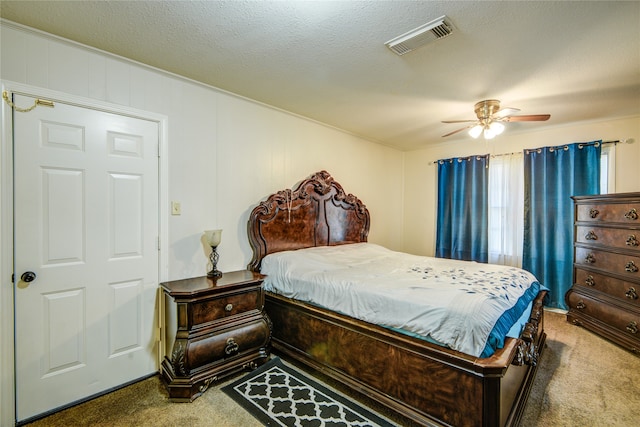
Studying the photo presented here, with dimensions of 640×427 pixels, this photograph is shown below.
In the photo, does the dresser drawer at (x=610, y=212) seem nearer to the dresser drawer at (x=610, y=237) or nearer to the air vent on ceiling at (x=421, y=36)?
the dresser drawer at (x=610, y=237)

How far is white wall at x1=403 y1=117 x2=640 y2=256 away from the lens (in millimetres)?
3467

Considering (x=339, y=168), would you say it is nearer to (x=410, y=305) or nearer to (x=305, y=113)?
(x=305, y=113)

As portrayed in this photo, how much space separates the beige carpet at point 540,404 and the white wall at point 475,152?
2337 millimetres

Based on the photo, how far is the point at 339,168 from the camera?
415 centimetres

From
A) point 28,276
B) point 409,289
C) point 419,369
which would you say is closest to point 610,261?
point 409,289

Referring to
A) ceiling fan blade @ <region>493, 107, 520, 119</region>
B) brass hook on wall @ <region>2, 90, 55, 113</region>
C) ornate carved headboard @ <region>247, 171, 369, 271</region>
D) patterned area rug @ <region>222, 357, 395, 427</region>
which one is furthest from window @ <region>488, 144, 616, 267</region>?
brass hook on wall @ <region>2, 90, 55, 113</region>

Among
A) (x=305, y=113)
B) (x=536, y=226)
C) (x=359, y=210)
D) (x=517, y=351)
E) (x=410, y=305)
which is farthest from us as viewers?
(x=359, y=210)

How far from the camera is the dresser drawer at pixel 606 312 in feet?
8.80

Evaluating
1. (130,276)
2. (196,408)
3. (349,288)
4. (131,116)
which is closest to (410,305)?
(349,288)

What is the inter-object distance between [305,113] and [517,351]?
2990 mm

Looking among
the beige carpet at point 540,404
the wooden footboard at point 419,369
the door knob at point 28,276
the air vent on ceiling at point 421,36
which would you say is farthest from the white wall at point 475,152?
the door knob at point 28,276

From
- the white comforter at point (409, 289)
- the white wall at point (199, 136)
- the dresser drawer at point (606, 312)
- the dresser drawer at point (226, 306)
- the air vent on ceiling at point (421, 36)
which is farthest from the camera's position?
the dresser drawer at point (606, 312)

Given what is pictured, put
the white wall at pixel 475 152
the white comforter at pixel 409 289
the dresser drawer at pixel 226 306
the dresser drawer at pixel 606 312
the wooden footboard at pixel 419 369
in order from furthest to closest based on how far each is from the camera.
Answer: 1. the white wall at pixel 475 152
2. the dresser drawer at pixel 606 312
3. the dresser drawer at pixel 226 306
4. the white comforter at pixel 409 289
5. the wooden footboard at pixel 419 369

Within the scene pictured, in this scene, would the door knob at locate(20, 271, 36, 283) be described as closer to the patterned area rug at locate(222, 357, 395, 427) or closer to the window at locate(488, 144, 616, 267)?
the patterned area rug at locate(222, 357, 395, 427)
